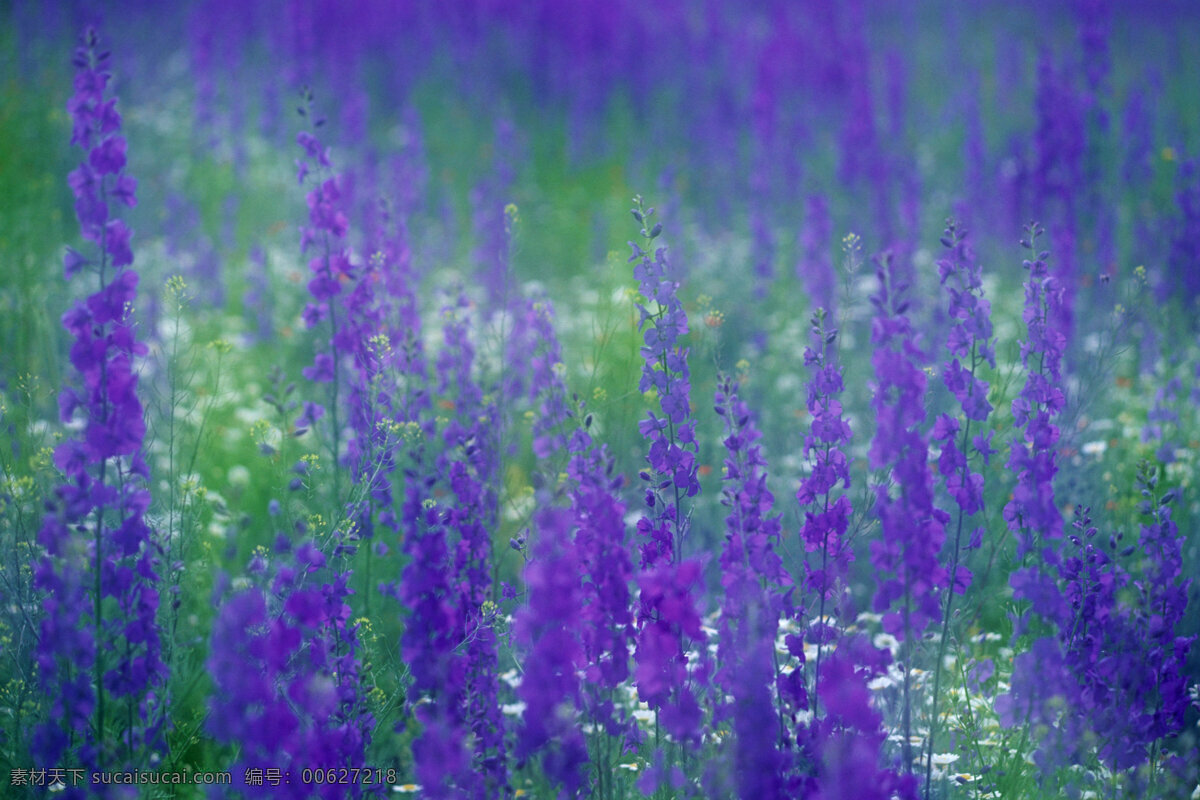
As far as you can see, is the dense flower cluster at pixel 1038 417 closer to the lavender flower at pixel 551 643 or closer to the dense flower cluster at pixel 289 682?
the lavender flower at pixel 551 643

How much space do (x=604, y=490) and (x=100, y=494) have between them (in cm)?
111

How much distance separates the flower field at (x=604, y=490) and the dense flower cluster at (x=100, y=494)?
0.03 ft

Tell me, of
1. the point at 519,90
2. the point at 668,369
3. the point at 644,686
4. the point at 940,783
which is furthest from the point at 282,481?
the point at 519,90

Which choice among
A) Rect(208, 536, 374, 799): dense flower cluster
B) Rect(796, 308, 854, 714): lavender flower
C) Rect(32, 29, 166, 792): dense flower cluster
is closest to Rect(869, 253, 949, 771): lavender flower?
Rect(796, 308, 854, 714): lavender flower

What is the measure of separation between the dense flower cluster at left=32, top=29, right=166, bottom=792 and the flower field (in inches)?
0.4

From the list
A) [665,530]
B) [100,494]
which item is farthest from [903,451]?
[100,494]

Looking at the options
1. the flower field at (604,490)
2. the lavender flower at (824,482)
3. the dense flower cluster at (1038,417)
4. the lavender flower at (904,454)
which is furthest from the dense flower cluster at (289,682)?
the dense flower cluster at (1038,417)

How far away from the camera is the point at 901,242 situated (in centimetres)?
611

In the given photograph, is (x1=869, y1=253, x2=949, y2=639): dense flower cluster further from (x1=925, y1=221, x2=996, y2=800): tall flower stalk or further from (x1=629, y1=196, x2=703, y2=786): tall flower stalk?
(x1=629, y1=196, x2=703, y2=786): tall flower stalk

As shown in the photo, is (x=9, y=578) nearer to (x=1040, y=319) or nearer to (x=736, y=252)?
(x=1040, y=319)

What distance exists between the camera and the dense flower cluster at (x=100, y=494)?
7.01ft

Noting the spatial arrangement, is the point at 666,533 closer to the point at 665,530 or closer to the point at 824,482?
the point at 665,530

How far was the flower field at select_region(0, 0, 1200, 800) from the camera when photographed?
2.01m

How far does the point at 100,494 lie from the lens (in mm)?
2172
